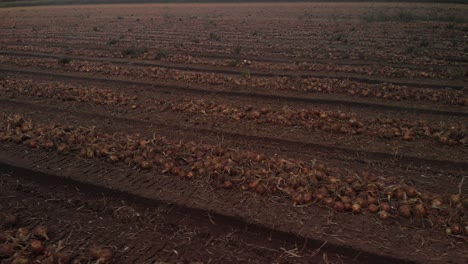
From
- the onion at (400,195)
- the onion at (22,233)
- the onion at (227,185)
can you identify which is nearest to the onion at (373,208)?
the onion at (400,195)

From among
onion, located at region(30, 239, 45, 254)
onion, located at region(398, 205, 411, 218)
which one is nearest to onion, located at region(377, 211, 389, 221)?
onion, located at region(398, 205, 411, 218)

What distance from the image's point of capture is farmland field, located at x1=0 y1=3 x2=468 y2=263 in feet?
11.6

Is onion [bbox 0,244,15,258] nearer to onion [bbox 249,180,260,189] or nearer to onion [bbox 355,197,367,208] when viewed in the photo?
onion [bbox 249,180,260,189]

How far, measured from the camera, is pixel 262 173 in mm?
4574

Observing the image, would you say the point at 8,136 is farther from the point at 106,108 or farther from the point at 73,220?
the point at 73,220

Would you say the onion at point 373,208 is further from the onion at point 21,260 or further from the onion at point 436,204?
the onion at point 21,260

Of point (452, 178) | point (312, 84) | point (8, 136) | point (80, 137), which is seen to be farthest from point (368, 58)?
point (8, 136)

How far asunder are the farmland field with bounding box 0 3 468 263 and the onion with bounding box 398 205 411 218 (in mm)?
14

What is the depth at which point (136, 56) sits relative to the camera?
14562mm

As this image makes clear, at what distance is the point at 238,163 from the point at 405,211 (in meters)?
2.20

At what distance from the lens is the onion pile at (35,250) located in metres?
3.30

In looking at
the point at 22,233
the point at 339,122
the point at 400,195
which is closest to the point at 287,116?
the point at 339,122

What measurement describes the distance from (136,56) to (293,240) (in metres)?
12.7

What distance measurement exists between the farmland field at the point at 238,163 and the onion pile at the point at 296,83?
0.05 meters
